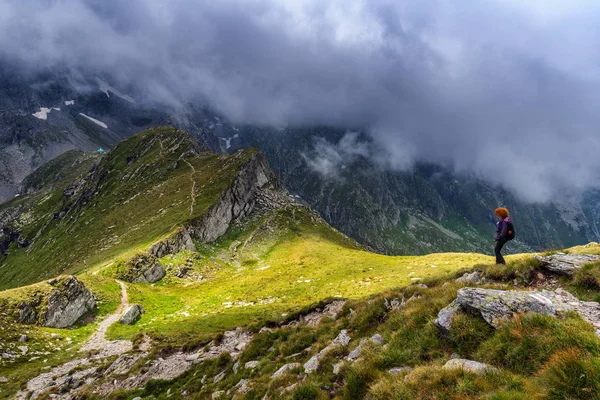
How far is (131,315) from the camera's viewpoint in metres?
42.6

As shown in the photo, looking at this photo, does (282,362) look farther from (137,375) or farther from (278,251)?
(278,251)

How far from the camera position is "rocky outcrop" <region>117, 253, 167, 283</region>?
59719 millimetres

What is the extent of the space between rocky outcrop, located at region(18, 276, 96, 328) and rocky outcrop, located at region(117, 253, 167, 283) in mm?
12099

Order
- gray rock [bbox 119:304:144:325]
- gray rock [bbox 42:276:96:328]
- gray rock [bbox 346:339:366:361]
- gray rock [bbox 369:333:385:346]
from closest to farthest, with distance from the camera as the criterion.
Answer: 1. gray rock [bbox 346:339:366:361]
2. gray rock [bbox 369:333:385:346]
3. gray rock [bbox 42:276:96:328]
4. gray rock [bbox 119:304:144:325]

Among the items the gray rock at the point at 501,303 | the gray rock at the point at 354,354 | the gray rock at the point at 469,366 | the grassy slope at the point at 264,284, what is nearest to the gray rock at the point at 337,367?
the gray rock at the point at 354,354

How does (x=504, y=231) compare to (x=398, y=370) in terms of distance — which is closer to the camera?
(x=398, y=370)

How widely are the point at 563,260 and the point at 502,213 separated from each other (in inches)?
186

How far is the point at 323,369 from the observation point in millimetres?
12695

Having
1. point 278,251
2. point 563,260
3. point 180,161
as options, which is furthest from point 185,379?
point 180,161

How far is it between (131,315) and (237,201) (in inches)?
2615

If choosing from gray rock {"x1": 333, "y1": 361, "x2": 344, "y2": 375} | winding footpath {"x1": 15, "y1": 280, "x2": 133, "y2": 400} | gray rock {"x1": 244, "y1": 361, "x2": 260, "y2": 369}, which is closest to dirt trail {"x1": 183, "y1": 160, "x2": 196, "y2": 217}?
winding footpath {"x1": 15, "y1": 280, "x2": 133, "y2": 400}

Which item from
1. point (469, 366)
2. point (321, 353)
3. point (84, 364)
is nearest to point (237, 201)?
point (84, 364)

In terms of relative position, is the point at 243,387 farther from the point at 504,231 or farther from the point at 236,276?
the point at 236,276

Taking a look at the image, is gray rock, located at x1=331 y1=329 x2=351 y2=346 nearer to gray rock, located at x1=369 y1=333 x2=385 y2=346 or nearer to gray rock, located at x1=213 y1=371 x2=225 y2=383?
gray rock, located at x1=369 y1=333 x2=385 y2=346
